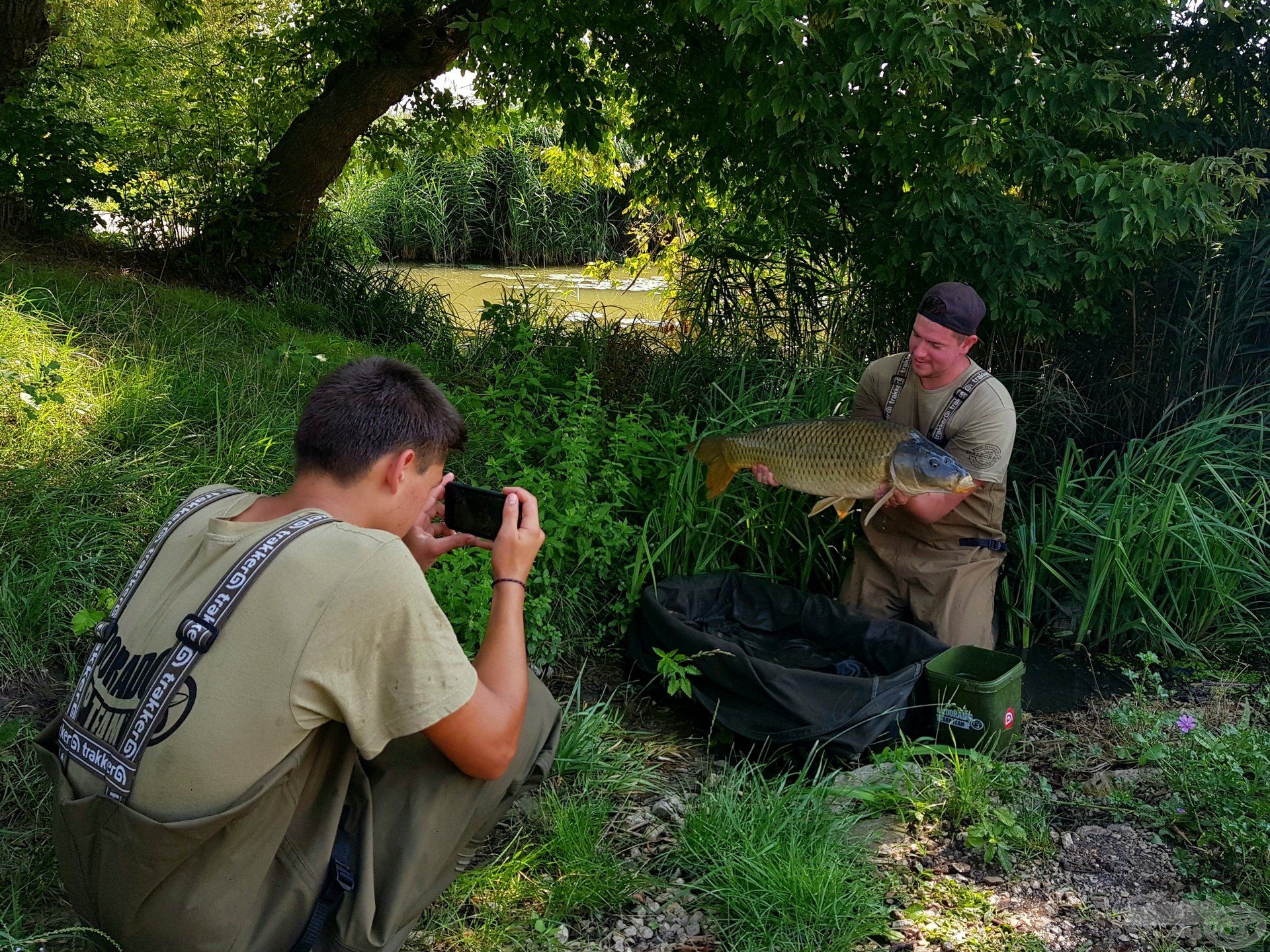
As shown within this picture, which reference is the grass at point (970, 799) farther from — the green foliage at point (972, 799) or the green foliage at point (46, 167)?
the green foliage at point (46, 167)

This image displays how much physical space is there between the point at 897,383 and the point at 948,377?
24cm

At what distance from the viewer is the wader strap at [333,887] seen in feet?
6.61

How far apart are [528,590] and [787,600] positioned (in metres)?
1.05

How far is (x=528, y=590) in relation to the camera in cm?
388

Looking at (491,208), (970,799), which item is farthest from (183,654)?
(491,208)

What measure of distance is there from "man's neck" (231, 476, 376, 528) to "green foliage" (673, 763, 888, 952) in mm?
1279

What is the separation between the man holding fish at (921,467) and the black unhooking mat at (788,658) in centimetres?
28

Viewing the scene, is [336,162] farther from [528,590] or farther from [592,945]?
[592,945]

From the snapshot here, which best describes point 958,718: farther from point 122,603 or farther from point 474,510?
point 122,603

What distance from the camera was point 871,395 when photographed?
4.32 metres

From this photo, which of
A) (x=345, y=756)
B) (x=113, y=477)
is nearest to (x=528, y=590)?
(x=113, y=477)

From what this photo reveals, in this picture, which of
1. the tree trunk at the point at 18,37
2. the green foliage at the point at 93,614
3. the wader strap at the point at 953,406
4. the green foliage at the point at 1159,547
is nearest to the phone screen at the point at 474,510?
the green foliage at the point at 93,614

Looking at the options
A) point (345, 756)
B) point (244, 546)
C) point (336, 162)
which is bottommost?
point (345, 756)

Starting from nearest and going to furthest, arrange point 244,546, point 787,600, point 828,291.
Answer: point 244,546, point 787,600, point 828,291
